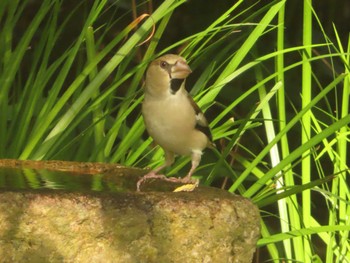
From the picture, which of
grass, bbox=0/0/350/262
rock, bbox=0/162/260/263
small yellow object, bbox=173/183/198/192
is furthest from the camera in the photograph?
grass, bbox=0/0/350/262

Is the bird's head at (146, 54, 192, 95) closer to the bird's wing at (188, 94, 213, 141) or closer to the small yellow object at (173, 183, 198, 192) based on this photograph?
the bird's wing at (188, 94, 213, 141)

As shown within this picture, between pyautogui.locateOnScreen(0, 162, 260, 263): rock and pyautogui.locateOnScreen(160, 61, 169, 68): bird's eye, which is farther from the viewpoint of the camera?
pyautogui.locateOnScreen(160, 61, 169, 68): bird's eye

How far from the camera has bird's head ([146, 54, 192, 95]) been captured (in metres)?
2.94

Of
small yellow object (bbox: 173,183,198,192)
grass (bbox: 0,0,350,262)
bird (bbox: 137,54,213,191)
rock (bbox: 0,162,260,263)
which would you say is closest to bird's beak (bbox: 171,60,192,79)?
bird (bbox: 137,54,213,191)

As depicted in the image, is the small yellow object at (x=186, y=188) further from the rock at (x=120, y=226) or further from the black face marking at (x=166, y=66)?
the black face marking at (x=166, y=66)

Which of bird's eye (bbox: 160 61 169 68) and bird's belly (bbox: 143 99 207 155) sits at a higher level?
bird's eye (bbox: 160 61 169 68)

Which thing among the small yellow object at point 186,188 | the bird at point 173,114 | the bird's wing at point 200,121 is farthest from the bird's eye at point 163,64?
the small yellow object at point 186,188

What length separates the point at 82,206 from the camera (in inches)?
86.1

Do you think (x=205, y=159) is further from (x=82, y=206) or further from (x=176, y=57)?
(x=82, y=206)

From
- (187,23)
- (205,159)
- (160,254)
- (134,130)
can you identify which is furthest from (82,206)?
(187,23)

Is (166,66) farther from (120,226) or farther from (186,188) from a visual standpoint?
(120,226)

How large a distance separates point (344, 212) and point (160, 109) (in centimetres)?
65

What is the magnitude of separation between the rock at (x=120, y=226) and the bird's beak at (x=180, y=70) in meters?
0.57

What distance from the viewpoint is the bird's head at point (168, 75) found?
2941 mm
